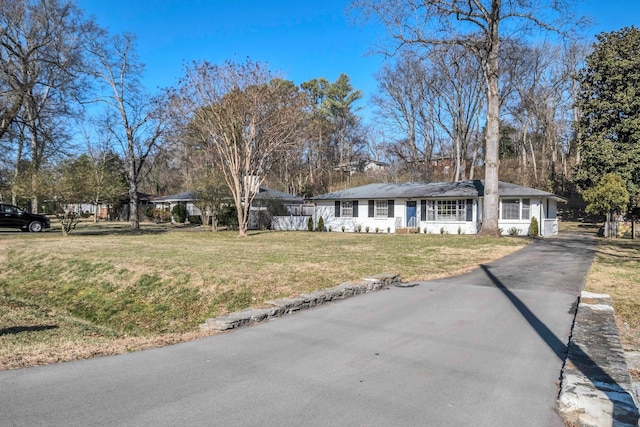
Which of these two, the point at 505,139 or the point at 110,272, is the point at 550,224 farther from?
the point at 505,139

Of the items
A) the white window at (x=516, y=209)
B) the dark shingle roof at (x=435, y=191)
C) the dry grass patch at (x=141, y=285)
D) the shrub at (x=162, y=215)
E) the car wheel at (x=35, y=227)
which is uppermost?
the dark shingle roof at (x=435, y=191)

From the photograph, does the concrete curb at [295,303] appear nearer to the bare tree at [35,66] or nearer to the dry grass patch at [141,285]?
the dry grass patch at [141,285]

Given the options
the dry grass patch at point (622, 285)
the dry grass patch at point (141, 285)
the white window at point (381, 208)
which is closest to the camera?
the dry grass patch at point (141, 285)

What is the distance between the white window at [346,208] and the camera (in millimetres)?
28541

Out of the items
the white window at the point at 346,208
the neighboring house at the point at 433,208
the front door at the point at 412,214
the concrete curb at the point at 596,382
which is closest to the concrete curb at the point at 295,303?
the concrete curb at the point at 596,382

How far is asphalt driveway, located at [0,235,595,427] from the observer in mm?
2992

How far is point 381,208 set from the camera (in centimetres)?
2722

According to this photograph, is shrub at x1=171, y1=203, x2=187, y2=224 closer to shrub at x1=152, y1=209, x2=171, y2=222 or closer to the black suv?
shrub at x1=152, y1=209, x2=171, y2=222

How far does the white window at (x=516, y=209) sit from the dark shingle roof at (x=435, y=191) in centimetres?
62

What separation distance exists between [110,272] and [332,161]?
41.4 m

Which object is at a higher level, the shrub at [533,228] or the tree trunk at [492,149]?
the tree trunk at [492,149]

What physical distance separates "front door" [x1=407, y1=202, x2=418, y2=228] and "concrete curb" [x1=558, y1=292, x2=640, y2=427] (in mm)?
21262

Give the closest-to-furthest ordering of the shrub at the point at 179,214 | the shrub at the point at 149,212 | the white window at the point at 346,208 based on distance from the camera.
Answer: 1. the white window at the point at 346,208
2. the shrub at the point at 179,214
3. the shrub at the point at 149,212

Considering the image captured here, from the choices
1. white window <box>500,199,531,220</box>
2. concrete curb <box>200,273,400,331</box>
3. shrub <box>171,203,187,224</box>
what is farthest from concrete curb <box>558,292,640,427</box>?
shrub <box>171,203,187,224</box>
